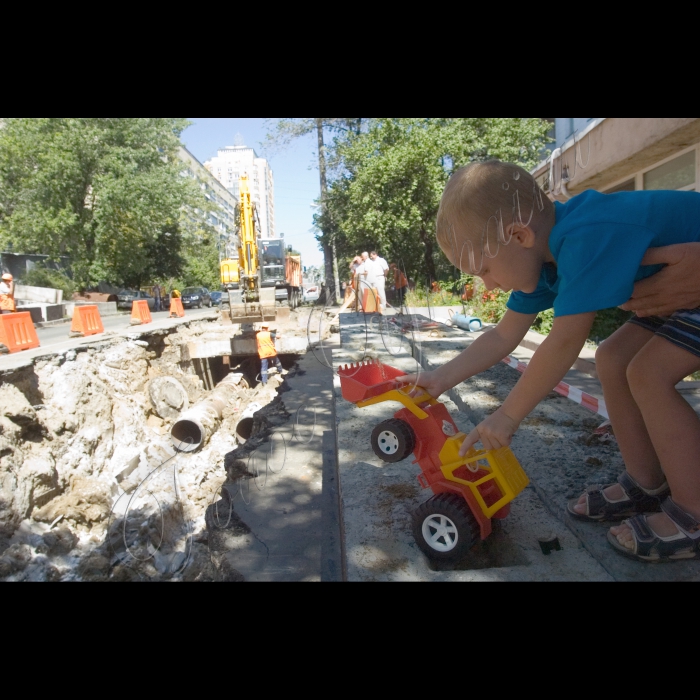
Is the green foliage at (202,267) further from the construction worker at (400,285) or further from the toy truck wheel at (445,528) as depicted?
the toy truck wheel at (445,528)

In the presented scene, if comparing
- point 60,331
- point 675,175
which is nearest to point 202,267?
point 60,331

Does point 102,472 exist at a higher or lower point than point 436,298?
lower

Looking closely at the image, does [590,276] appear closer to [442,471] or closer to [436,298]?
[442,471]

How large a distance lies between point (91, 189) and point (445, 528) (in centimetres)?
3039

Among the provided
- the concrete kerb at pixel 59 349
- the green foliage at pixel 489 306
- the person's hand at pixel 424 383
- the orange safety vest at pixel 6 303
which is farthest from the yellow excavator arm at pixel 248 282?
the person's hand at pixel 424 383

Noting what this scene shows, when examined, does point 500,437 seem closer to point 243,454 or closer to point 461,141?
point 243,454

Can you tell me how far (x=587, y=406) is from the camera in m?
3.12

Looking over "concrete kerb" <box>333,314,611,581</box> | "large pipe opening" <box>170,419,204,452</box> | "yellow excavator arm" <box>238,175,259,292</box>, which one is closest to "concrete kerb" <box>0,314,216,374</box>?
"large pipe opening" <box>170,419,204,452</box>

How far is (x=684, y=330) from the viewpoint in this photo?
1.62 m

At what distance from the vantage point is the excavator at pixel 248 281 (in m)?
14.7

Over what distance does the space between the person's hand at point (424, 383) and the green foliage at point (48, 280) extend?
2700 cm

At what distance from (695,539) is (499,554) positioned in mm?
627

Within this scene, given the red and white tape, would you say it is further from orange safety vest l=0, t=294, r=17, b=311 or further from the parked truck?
orange safety vest l=0, t=294, r=17, b=311
